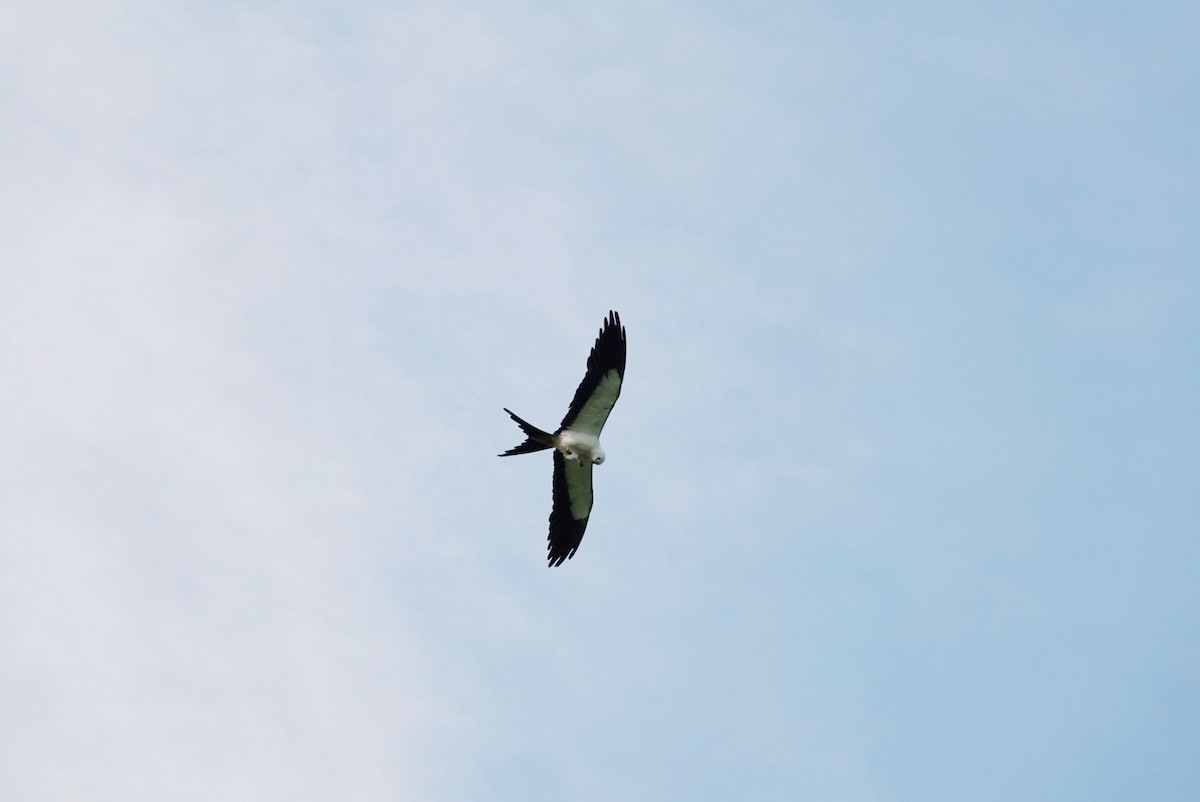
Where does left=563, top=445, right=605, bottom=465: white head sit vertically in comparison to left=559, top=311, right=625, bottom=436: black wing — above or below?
below

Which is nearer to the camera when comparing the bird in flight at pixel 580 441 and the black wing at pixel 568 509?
the bird in flight at pixel 580 441

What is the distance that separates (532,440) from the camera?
24219 millimetres

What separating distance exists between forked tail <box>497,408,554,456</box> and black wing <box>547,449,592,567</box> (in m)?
0.85

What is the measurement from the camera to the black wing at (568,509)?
2525cm

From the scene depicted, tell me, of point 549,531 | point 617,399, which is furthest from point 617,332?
point 549,531

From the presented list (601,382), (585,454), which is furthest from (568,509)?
(601,382)

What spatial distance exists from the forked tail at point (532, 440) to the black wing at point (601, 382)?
1.41 ft

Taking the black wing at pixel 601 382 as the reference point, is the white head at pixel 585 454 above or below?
below

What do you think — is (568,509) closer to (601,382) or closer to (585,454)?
(585,454)

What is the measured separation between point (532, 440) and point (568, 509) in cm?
206

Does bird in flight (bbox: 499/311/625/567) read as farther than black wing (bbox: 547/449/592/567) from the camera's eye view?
No

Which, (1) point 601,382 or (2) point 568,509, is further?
(2) point 568,509

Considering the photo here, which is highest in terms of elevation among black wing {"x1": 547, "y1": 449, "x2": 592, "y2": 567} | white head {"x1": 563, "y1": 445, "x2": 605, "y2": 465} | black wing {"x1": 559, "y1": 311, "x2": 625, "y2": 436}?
black wing {"x1": 559, "y1": 311, "x2": 625, "y2": 436}

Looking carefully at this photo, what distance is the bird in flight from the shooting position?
24031 millimetres
